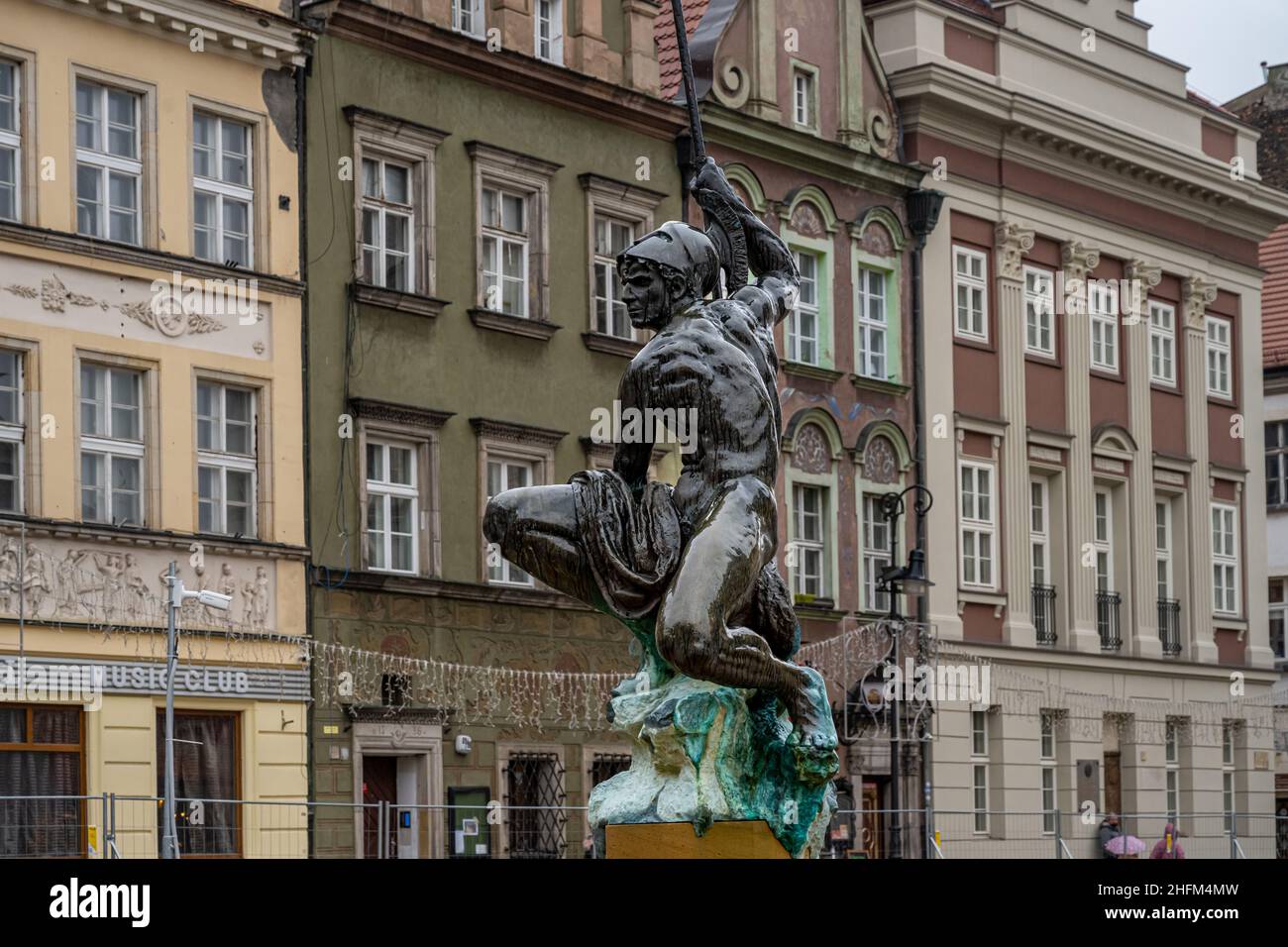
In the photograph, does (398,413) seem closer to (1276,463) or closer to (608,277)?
A: (608,277)

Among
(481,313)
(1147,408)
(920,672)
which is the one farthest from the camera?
(1147,408)

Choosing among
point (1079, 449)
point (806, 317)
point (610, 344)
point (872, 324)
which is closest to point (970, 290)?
point (872, 324)

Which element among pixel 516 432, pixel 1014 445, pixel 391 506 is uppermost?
pixel 1014 445

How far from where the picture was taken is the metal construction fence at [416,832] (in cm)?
2134

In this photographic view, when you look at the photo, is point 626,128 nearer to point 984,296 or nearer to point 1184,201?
point 984,296

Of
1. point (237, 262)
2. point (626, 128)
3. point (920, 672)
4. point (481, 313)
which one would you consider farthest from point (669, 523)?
point (920, 672)

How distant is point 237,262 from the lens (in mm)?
26375

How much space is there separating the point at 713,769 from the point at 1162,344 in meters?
33.0

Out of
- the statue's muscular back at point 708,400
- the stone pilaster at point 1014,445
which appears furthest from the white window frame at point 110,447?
the stone pilaster at point 1014,445

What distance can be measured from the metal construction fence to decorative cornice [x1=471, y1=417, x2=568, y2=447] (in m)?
3.99

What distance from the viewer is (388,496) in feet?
91.7

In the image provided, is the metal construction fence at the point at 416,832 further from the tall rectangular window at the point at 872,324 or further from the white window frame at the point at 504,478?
the tall rectangular window at the point at 872,324

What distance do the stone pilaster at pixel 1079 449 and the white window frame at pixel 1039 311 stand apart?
27cm

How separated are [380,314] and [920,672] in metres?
10.00
